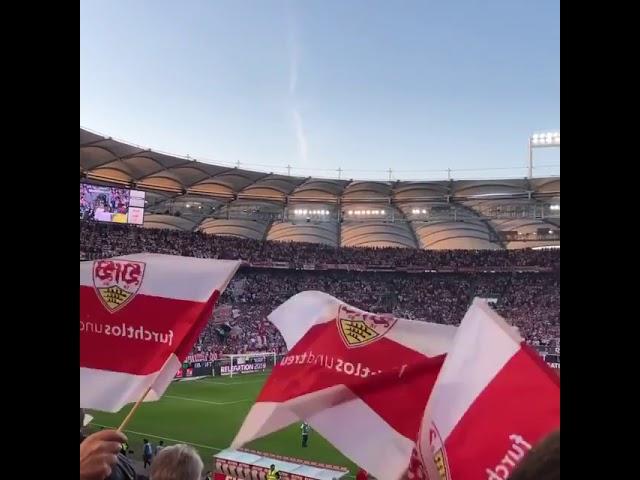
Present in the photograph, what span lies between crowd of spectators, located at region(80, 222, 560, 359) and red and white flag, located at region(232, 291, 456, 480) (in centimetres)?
3792

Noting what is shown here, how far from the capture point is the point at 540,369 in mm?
2873

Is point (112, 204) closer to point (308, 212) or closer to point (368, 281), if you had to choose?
point (308, 212)

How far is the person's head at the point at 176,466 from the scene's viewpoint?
2.91m

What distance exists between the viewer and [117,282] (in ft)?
16.4

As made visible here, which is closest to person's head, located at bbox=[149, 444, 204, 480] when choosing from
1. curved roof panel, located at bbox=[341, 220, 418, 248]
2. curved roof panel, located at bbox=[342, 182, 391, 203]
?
curved roof panel, located at bbox=[342, 182, 391, 203]

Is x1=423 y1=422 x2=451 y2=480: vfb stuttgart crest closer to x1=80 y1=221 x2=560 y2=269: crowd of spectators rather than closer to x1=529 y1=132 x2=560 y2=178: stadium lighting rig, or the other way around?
x1=80 y1=221 x2=560 y2=269: crowd of spectators

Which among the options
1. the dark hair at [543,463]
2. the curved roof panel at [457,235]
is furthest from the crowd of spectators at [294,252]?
the dark hair at [543,463]

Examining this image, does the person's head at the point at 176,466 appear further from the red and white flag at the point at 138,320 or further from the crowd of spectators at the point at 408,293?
the crowd of spectators at the point at 408,293

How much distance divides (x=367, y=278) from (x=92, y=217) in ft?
79.9

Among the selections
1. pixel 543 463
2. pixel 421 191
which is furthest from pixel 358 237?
pixel 543 463

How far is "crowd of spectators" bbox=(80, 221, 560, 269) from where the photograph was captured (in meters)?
45.8

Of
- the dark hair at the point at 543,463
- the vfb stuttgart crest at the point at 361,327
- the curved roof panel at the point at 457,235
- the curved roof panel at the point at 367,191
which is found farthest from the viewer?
the curved roof panel at the point at 457,235

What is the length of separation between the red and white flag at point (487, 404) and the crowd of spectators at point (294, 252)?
4368 cm
